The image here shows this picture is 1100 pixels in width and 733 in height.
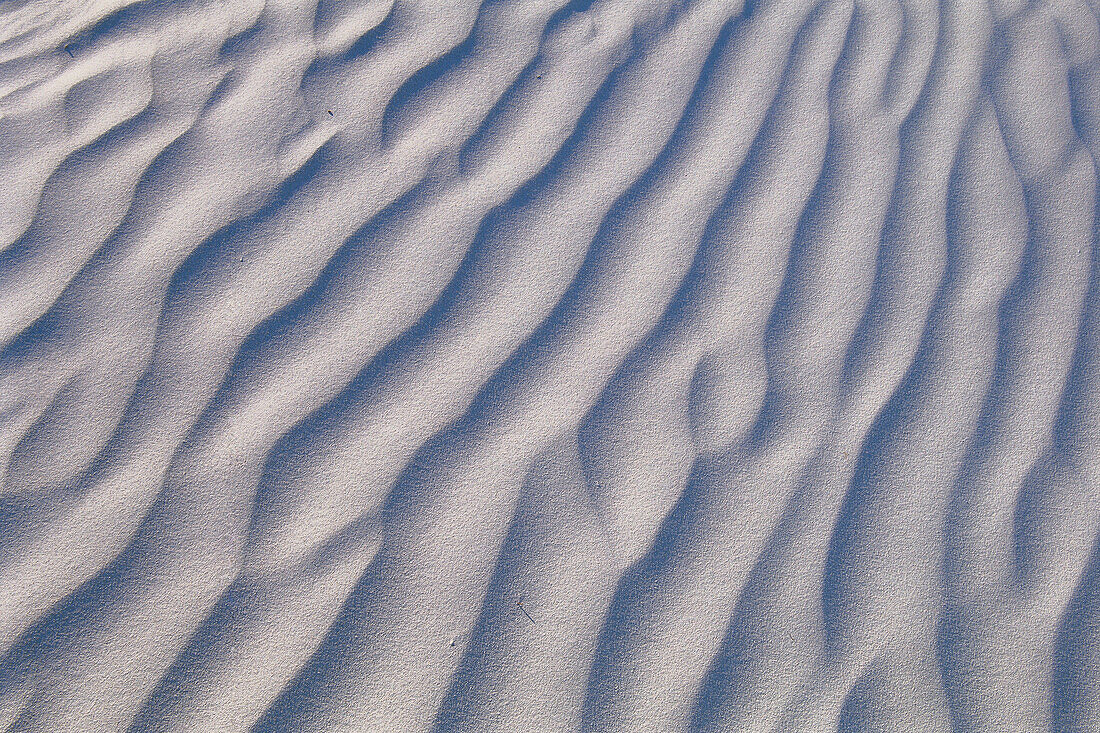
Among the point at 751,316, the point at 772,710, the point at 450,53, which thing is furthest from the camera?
the point at 450,53

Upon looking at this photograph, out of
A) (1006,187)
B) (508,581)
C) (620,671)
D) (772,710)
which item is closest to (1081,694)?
(772,710)

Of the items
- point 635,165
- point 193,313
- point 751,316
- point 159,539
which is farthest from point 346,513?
point 635,165

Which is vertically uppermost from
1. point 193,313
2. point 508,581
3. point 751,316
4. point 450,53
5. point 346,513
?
point 450,53

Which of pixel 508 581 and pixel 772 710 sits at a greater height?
pixel 508 581

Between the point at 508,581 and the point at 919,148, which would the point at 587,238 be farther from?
the point at 919,148

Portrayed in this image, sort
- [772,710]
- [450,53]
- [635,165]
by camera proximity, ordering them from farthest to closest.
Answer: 1. [450,53]
2. [635,165]
3. [772,710]

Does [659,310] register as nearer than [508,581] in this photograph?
No
